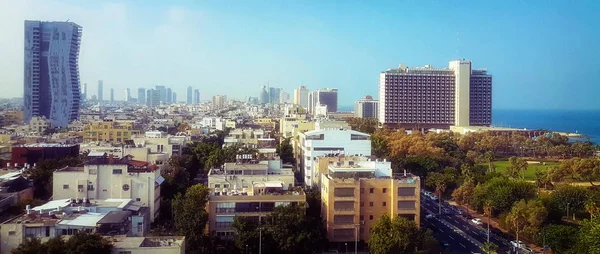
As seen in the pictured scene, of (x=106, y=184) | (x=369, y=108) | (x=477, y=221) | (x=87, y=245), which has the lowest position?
(x=477, y=221)

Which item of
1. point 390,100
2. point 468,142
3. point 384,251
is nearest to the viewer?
point 384,251

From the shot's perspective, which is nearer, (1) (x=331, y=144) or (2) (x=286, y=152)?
(1) (x=331, y=144)

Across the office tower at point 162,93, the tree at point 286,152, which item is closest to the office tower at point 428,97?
the tree at point 286,152

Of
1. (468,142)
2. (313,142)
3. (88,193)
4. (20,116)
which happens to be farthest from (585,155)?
(20,116)

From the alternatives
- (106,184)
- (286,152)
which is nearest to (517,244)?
(106,184)

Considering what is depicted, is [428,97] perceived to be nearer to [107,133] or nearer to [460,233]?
[107,133]

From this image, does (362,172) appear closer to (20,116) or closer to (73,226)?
(73,226)
